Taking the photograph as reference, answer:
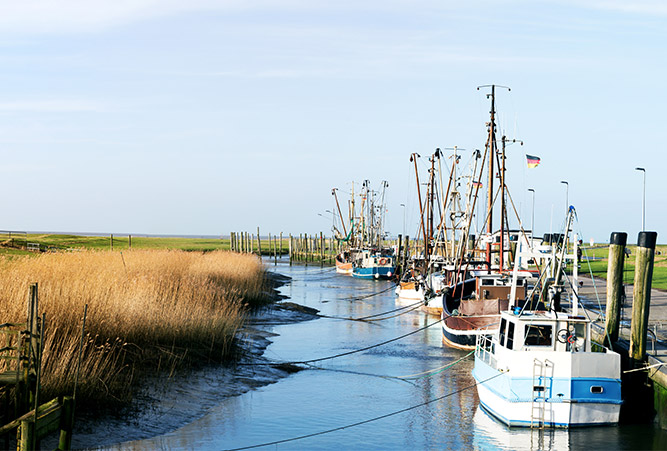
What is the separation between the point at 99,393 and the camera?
54.6 ft

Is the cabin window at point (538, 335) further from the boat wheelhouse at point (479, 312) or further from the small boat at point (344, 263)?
the small boat at point (344, 263)

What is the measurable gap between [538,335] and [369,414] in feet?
16.8

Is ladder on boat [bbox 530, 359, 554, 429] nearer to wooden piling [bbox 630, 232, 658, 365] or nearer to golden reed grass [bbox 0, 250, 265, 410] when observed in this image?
wooden piling [bbox 630, 232, 658, 365]

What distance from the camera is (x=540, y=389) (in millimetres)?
18375

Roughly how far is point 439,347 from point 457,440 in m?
15.1

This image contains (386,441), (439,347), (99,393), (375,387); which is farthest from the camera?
(439,347)

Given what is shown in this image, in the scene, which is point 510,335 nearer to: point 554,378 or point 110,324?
point 554,378

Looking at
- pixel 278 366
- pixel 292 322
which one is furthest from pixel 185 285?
pixel 292 322

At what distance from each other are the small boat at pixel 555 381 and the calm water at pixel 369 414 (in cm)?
39

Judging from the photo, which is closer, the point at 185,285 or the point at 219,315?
the point at 219,315

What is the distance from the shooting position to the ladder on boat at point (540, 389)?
1825 centimetres

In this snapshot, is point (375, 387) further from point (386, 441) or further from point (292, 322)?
point (292, 322)

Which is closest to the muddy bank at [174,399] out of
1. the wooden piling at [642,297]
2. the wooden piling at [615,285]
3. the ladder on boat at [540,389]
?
the ladder on boat at [540,389]

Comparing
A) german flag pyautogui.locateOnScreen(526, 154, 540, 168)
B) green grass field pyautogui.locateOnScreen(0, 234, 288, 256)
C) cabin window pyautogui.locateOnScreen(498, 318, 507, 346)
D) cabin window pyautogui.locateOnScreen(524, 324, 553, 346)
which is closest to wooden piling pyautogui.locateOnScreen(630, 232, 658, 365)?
cabin window pyautogui.locateOnScreen(524, 324, 553, 346)
